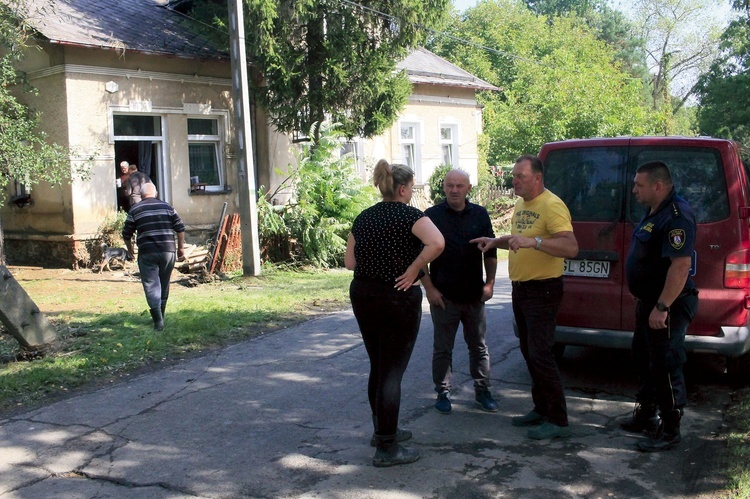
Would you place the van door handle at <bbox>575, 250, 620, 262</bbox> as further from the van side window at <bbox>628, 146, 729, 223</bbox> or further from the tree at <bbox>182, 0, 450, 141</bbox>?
the tree at <bbox>182, 0, 450, 141</bbox>

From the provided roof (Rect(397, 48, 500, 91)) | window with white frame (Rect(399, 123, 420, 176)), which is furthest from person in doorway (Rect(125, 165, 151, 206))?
window with white frame (Rect(399, 123, 420, 176))

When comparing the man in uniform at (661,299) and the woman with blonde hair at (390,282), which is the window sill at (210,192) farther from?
the man in uniform at (661,299)

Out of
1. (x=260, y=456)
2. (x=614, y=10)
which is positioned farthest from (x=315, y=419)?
(x=614, y=10)

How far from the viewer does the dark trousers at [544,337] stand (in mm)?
5004

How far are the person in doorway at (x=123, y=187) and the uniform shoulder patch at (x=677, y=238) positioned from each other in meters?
11.9

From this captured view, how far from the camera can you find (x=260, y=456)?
480 centimetres

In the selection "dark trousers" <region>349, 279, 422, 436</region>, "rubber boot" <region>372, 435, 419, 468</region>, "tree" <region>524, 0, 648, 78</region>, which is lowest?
"rubber boot" <region>372, 435, 419, 468</region>

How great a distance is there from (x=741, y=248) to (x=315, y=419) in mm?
3408

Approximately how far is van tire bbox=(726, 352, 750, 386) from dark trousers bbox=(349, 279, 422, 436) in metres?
3.23

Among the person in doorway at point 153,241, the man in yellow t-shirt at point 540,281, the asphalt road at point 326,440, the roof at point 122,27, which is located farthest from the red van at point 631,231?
the roof at point 122,27

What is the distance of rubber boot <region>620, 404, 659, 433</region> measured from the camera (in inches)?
203

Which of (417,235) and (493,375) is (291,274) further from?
(417,235)

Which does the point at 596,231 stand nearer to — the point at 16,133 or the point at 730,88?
the point at 16,133

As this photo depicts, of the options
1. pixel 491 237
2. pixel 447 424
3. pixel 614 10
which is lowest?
pixel 447 424
